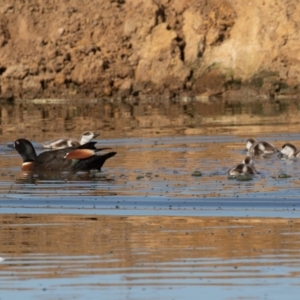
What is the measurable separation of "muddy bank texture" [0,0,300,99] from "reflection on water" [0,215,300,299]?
24425mm

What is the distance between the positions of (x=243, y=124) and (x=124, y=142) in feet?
16.5

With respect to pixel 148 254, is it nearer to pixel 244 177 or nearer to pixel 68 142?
pixel 244 177

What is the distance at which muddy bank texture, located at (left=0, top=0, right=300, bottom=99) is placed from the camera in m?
35.9

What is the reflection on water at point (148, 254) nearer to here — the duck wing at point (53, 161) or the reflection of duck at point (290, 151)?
the duck wing at point (53, 161)

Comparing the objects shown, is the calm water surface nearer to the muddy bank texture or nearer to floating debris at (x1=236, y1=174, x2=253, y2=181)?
floating debris at (x1=236, y1=174, x2=253, y2=181)

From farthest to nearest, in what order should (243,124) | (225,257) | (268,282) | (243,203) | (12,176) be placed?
(243,124)
(12,176)
(243,203)
(225,257)
(268,282)

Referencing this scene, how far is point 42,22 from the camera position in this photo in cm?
3756

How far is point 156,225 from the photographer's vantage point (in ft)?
36.8

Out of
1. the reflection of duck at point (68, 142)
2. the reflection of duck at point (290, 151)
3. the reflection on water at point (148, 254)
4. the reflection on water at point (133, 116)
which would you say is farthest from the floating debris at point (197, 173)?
the reflection on water at point (133, 116)

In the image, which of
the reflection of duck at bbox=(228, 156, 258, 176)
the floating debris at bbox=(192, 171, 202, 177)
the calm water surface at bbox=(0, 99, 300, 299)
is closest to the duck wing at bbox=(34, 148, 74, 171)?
the calm water surface at bbox=(0, 99, 300, 299)

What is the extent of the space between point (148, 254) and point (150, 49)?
2746 centimetres

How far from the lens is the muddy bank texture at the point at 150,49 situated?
35.9 m

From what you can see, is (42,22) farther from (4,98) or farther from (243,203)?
(243,203)

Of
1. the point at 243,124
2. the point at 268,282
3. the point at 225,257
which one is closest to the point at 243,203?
the point at 225,257
